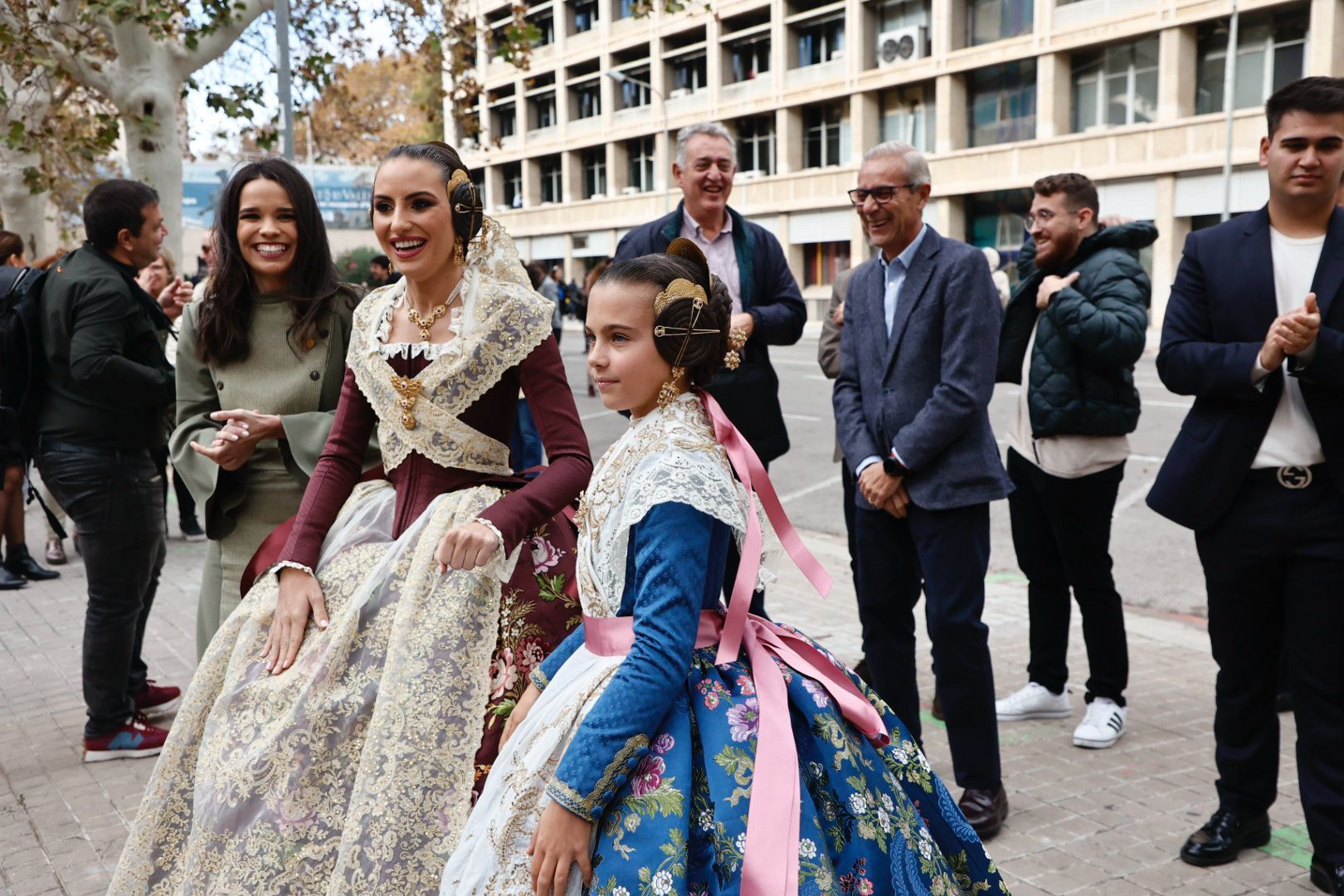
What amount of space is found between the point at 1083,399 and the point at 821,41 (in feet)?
116

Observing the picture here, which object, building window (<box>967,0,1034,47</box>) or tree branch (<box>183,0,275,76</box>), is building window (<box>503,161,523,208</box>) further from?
tree branch (<box>183,0,275,76</box>)

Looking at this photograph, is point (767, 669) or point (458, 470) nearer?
point (767, 669)

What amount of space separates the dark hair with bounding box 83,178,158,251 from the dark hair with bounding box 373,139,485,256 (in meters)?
2.14

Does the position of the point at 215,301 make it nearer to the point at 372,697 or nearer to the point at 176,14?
the point at 372,697

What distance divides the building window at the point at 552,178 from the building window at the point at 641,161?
5.23 metres

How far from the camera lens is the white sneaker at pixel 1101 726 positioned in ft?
15.4

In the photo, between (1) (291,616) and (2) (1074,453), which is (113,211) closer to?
(1) (291,616)

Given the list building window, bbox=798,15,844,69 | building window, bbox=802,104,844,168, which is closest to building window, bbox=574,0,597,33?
building window, bbox=798,15,844,69

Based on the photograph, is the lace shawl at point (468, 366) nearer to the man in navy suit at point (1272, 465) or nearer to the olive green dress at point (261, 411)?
the olive green dress at point (261, 411)

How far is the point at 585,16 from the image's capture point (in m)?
42.5

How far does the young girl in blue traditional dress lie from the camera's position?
6.89ft

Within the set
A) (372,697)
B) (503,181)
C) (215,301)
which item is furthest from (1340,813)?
(503,181)

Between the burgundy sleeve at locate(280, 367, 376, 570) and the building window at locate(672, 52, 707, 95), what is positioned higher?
the building window at locate(672, 52, 707, 95)

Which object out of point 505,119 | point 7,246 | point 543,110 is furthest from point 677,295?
point 505,119
